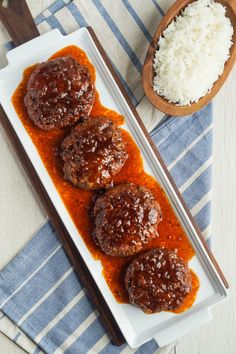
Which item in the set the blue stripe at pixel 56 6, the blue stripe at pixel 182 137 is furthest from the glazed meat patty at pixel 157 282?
the blue stripe at pixel 56 6

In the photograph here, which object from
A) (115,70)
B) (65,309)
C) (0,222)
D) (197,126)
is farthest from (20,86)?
(65,309)

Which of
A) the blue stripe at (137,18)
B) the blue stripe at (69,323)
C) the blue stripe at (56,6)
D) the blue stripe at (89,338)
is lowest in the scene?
the blue stripe at (89,338)

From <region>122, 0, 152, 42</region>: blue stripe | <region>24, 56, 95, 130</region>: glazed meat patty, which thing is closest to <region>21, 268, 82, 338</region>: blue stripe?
<region>24, 56, 95, 130</region>: glazed meat patty

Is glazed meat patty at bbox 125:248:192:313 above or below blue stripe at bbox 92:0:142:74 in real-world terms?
below

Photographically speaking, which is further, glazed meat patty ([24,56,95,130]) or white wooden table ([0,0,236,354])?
white wooden table ([0,0,236,354])

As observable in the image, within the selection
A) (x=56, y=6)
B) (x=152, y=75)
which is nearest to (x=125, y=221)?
(x=152, y=75)

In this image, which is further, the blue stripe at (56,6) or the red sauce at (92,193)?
Result: the blue stripe at (56,6)

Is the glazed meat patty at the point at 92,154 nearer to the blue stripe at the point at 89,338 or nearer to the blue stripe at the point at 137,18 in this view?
the blue stripe at the point at 137,18

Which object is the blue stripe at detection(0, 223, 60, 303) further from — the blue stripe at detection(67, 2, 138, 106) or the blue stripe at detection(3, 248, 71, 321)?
the blue stripe at detection(67, 2, 138, 106)

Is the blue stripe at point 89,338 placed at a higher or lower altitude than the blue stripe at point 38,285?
lower
